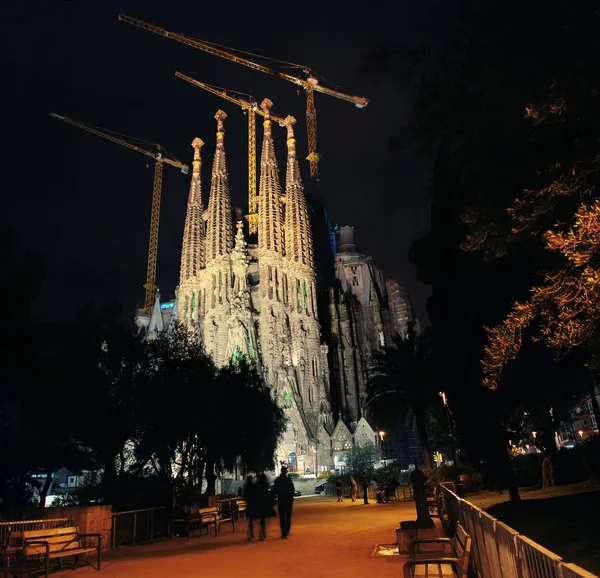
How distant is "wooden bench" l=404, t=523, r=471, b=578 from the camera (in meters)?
5.33

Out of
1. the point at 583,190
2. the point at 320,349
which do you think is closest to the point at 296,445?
the point at 320,349

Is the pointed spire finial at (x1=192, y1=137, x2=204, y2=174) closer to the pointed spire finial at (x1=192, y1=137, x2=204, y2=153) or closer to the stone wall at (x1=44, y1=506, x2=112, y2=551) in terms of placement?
the pointed spire finial at (x1=192, y1=137, x2=204, y2=153)

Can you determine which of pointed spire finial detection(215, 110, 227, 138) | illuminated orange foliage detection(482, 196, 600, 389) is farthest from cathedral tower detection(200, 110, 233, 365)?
illuminated orange foliage detection(482, 196, 600, 389)

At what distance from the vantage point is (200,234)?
7012 cm

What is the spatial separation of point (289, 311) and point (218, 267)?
1075 centimetres

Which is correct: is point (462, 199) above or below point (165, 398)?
above

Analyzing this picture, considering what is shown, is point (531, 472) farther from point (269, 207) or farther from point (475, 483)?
point (269, 207)

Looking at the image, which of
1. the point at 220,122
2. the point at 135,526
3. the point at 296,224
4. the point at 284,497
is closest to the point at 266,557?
the point at 284,497

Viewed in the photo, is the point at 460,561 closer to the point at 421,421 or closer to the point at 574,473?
the point at 574,473

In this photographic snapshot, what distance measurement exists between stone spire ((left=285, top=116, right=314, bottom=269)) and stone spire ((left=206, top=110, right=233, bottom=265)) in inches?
310

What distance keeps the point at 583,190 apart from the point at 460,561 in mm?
6760

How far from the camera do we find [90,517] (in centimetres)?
1148

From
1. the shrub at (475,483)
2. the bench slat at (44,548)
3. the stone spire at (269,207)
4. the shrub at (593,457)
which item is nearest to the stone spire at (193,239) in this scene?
the stone spire at (269,207)

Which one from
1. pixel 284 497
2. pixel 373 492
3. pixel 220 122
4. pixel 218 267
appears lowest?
pixel 373 492
